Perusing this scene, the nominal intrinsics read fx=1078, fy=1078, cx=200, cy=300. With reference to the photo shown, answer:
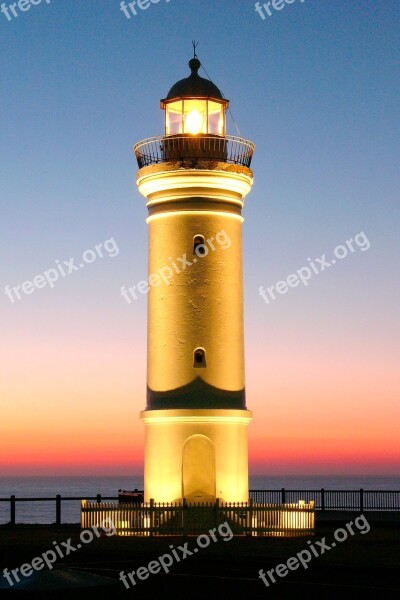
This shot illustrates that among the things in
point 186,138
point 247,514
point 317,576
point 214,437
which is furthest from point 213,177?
point 317,576

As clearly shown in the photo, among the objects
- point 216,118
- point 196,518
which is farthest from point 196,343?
point 216,118

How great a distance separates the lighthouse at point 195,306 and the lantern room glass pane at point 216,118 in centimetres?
3

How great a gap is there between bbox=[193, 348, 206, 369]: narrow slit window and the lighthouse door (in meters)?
2.24

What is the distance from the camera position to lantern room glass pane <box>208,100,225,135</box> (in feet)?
114

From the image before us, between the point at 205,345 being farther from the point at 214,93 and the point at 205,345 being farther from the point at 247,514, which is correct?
the point at 214,93

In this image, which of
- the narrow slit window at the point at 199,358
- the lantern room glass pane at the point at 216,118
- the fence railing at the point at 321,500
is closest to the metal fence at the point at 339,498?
the fence railing at the point at 321,500

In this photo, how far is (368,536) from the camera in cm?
3325

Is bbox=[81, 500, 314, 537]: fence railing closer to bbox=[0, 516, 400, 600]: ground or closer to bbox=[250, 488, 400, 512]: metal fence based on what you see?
bbox=[0, 516, 400, 600]: ground

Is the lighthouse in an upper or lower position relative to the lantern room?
lower

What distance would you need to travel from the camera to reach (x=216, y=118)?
3500 cm

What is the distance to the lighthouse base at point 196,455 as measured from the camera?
33438mm

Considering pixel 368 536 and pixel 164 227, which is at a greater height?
pixel 164 227

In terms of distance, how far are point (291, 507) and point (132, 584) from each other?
45.5ft

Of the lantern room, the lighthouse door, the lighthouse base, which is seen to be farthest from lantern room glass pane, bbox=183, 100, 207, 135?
the lighthouse door
